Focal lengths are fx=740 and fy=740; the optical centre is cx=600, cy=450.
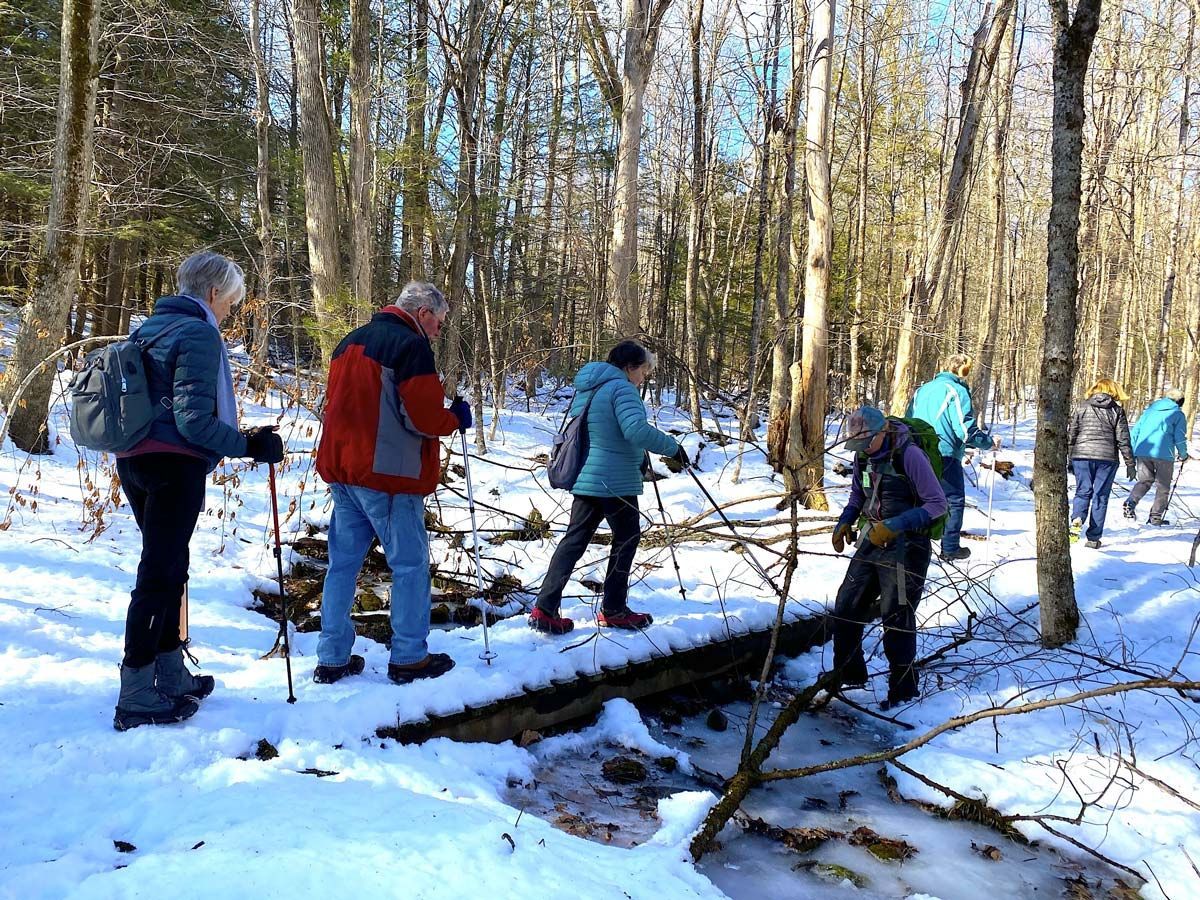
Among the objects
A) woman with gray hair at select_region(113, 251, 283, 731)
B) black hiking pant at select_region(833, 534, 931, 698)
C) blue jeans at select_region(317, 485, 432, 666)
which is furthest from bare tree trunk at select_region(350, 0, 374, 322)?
black hiking pant at select_region(833, 534, 931, 698)

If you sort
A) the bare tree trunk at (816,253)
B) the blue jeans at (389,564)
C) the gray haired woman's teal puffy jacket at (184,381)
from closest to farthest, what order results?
the gray haired woman's teal puffy jacket at (184,381)
the blue jeans at (389,564)
the bare tree trunk at (816,253)

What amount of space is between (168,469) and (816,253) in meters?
7.87

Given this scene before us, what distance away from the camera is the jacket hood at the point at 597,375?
4.71 metres

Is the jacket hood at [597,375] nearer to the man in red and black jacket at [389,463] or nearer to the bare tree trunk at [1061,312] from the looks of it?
the man in red and black jacket at [389,463]

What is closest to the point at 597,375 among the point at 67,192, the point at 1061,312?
the point at 1061,312

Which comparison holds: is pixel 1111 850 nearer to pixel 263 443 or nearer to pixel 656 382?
pixel 263 443

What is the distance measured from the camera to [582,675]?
14.4 ft

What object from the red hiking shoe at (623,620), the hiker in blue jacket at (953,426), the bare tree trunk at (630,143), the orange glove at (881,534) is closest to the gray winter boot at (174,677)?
the red hiking shoe at (623,620)

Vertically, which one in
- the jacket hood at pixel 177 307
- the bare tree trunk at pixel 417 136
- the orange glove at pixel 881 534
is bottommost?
the orange glove at pixel 881 534

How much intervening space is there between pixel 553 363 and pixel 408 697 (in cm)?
1862

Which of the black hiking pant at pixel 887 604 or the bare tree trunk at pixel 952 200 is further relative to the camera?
the bare tree trunk at pixel 952 200

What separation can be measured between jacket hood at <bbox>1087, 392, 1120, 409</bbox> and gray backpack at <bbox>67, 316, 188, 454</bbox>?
10244 millimetres

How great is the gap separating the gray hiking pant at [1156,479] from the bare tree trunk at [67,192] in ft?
44.9

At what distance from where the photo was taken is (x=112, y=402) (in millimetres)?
2998
